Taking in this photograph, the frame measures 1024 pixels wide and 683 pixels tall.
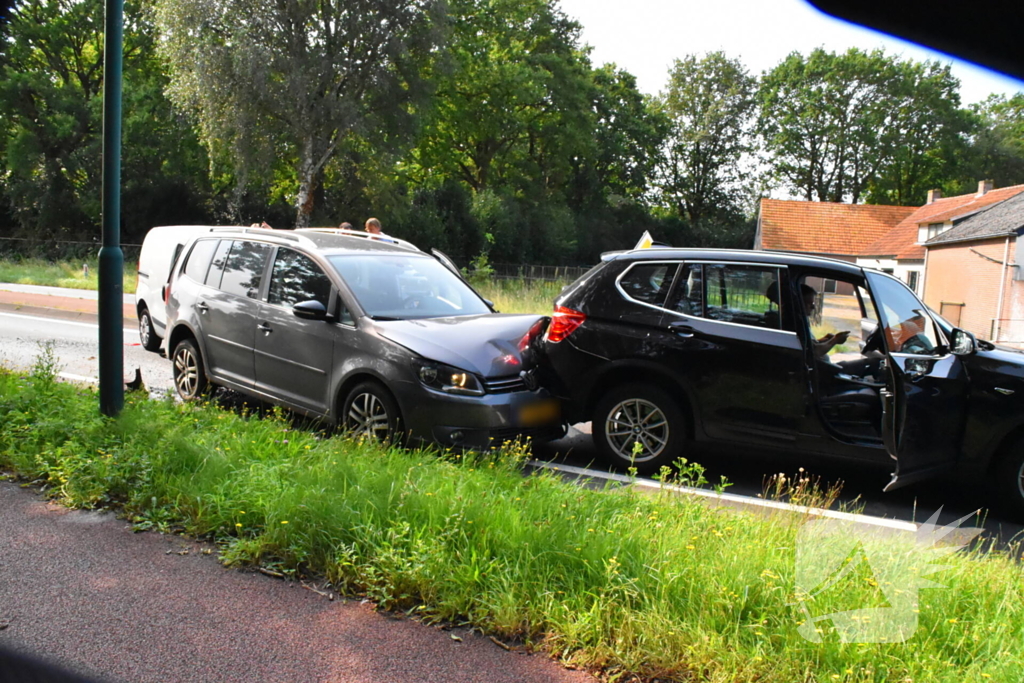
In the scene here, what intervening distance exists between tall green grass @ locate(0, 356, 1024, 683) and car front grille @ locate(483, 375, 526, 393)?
2.39 ft

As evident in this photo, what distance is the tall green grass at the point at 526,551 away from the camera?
3182mm

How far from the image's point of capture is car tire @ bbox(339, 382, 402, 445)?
6.20 metres

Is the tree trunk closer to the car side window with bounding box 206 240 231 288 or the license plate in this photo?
the car side window with bounding box 206 240 231 288

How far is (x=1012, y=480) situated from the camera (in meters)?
5.61

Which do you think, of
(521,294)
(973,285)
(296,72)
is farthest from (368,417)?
(973,285)

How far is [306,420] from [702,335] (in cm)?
370

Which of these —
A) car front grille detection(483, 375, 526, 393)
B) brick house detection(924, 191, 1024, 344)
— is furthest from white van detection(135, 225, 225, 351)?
brick house detection(924, 191, 1024, 344)

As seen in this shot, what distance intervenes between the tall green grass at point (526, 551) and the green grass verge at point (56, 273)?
2032cm

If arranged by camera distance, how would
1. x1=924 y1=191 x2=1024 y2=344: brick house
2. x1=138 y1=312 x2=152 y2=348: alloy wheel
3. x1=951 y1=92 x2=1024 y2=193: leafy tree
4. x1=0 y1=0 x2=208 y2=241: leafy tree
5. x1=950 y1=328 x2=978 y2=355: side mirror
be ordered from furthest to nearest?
x1=951 y1=92 x2=1024 y2=193: leafy tree → x1=0 y1=0 x2=208 y2=241: leafy tree → x1=924 y1=191 x2=1024 y2=344: brick house → x1=138 y1=312 x2=152 y2=348: alloy wheel → x1=950 y1=328 x2=978 y2=355: side mirror

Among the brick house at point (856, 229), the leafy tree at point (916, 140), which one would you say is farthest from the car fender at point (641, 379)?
the leafy tree at point (916, 140)

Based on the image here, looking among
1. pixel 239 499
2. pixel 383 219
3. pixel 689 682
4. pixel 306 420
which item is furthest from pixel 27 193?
pixel 689 682

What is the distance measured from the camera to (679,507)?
462 cm

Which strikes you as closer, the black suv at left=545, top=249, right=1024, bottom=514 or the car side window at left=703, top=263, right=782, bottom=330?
the black suv at left=545, top=249, right=1024, bottom=514

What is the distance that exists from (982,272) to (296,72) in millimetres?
28790
